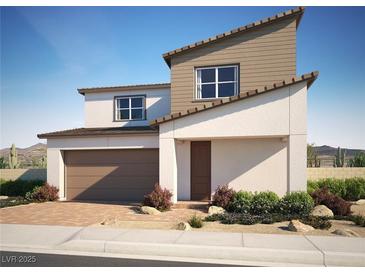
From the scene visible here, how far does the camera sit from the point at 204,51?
14.7 m

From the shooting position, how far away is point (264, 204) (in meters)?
11.5

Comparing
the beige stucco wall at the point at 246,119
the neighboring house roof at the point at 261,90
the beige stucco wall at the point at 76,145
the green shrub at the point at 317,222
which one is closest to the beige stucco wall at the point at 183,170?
the beige stucco wall at the point at 76,145

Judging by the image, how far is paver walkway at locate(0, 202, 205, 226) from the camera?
10.7m

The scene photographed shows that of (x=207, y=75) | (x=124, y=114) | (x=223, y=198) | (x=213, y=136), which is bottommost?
(x=223, y=198)

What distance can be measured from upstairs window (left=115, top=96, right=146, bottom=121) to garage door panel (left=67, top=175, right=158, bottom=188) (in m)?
4.09

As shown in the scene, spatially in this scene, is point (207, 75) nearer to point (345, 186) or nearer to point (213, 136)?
point (213, 136)

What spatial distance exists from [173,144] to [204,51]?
4817 mm

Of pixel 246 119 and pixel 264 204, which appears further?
pixel 246 119

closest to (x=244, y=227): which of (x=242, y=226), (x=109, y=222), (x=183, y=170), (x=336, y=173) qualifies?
(x=242, y=226)

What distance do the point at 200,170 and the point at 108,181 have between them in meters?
4.69

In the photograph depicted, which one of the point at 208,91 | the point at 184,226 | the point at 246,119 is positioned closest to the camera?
the point at 184,226

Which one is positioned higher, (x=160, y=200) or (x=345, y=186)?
(x=345, y=186)

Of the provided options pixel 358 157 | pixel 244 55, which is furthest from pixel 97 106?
pixel 358 157

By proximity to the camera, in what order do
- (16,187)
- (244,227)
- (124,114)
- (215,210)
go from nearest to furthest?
A: (244,227), (215,210), (124,114), (16,187)
